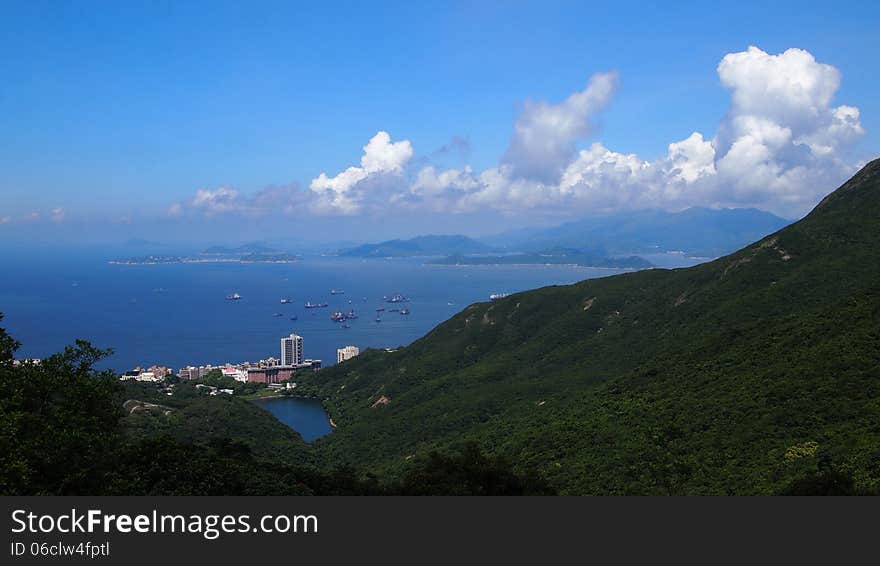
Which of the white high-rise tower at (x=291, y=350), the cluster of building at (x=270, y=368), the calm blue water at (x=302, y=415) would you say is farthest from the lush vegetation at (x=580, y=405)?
the white high-rise tower at (x=291, y=350)

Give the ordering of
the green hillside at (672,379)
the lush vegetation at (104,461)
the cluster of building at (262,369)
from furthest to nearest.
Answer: the cluster of building at (262,369) < the green hillside at (672,379) < the lush vegetation at (104,461)

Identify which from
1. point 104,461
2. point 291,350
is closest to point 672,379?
point 104,461

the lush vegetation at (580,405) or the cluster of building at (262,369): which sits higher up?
the lush vegetation at (580,405)

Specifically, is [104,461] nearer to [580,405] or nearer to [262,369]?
[580,405]

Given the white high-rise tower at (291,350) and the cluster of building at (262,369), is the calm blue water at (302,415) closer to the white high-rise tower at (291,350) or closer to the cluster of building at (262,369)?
the cluster of building at (262,369)

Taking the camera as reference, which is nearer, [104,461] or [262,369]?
[104,461]

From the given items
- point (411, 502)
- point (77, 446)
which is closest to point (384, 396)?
point (77, 446)
